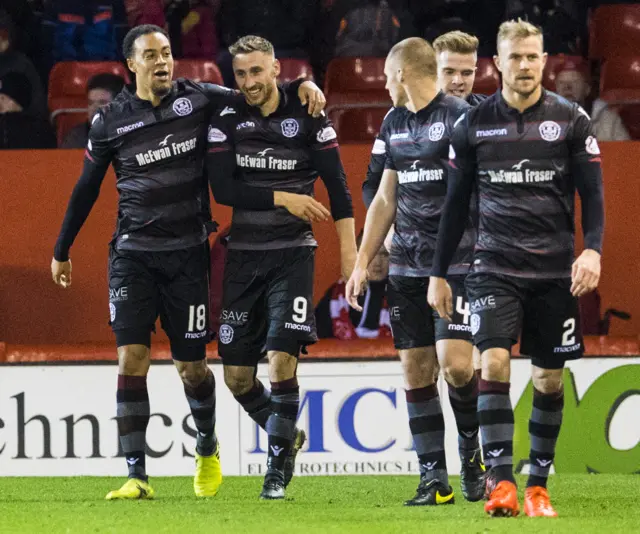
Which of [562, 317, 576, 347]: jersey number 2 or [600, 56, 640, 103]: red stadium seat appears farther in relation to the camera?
[600, 56, 640, 103]: red stadium seat

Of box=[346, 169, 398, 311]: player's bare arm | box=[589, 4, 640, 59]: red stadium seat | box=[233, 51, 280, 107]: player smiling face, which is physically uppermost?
box=[589, 4, 640, 59]: red stadium seat

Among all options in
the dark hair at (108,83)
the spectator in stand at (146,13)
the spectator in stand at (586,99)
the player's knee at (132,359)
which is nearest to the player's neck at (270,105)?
the player's knee at (132,359)

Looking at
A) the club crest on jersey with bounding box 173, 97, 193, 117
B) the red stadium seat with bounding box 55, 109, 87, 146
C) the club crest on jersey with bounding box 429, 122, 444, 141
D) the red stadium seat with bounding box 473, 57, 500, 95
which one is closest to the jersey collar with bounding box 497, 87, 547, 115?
the club crest on jersey with bounding box 429, 122, 444, 141

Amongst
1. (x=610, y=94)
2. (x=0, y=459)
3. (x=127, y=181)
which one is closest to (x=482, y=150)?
(x=127, y=181)

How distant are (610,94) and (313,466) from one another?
157 inches

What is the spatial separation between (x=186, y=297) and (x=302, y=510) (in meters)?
1.29

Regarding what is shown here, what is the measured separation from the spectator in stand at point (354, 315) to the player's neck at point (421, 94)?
294 cm

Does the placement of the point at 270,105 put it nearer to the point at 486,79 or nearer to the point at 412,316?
the point at 412,316

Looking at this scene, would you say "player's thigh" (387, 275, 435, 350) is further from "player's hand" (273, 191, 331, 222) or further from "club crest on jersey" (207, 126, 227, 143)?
"club crest on jersey" (207, 126, 227, 143)

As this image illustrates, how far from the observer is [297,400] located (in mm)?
6559

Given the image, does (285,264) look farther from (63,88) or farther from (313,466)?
(63,88)

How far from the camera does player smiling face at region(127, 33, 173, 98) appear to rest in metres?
6.65

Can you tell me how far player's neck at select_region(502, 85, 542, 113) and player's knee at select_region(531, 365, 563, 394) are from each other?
1057 millimetres

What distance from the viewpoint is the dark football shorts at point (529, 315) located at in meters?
5.59
